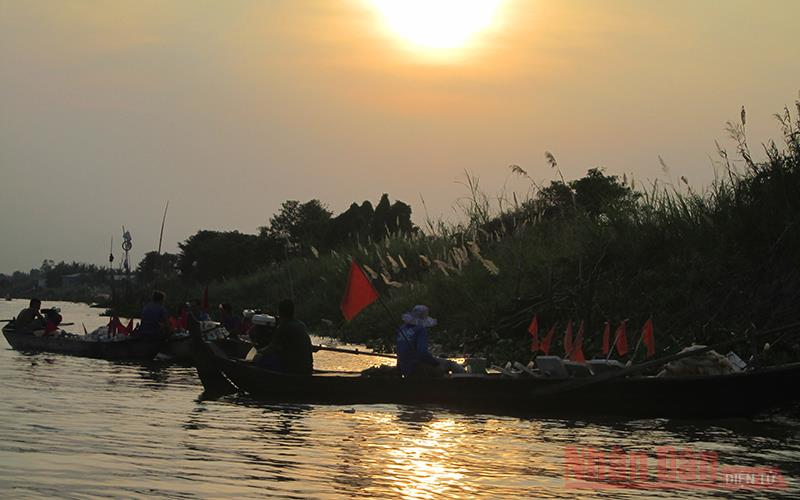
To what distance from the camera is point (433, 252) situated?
Answer: 34625mm

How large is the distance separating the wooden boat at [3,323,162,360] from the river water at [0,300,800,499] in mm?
7199

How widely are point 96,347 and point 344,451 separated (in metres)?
15.1

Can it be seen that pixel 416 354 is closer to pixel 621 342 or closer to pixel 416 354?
pixel 416 354

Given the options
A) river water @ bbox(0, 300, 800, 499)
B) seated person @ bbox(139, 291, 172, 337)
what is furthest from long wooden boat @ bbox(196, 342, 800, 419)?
seated person @ bbox(139, 291, 172, 337)

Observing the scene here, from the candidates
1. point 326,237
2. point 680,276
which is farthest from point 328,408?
point 326,237

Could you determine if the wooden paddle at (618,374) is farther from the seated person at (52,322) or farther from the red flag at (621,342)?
the seated person at (52,322)

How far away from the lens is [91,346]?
26.4m

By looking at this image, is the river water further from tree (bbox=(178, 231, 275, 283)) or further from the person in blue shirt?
tree (bbox=(178, 231, 275, 283))

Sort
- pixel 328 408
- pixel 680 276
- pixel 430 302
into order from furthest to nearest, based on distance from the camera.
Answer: pixel 430 302, pixel 680 276, pixel 328 408

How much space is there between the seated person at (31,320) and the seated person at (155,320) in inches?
152

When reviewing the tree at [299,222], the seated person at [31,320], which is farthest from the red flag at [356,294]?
the tree at [299,222]

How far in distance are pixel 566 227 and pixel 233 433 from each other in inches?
601

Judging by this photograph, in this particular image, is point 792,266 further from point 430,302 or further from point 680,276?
point 430,302

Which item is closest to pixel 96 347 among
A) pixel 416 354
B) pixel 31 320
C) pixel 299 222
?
pixel 31 320
